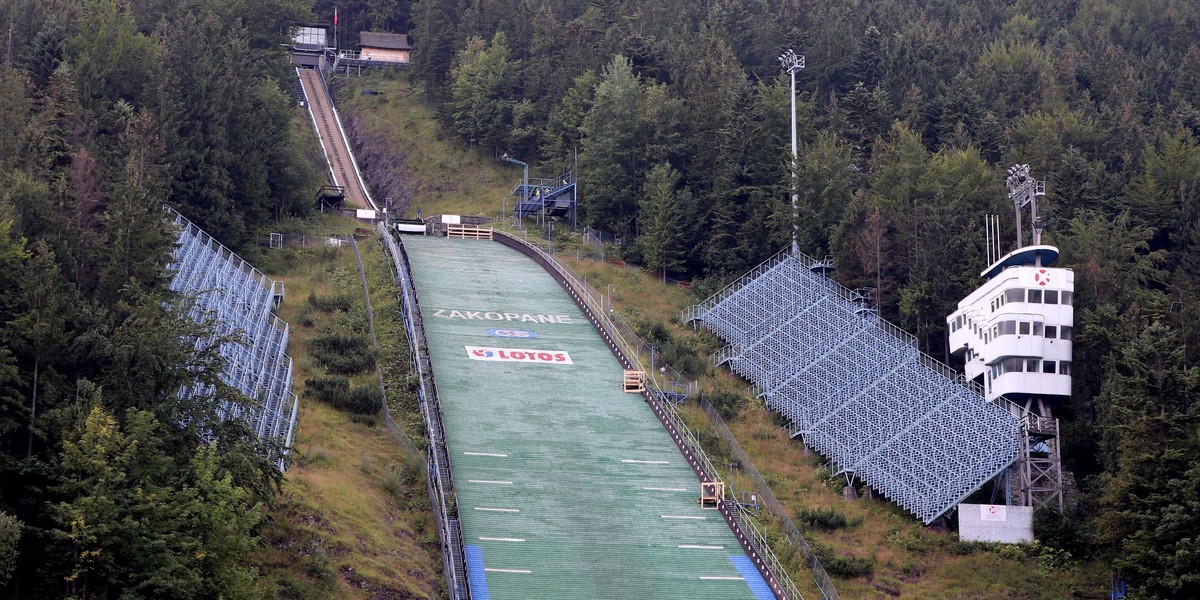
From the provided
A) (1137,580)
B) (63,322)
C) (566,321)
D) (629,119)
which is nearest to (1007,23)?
(629,119)

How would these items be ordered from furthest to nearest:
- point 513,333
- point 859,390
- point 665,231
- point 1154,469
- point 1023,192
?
A: 1. point 665,231
2. point 513,333
3. point 859,390
4. point 1023,192
5. point 1154,469

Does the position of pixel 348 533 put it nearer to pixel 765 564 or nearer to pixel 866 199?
pixel 765 564

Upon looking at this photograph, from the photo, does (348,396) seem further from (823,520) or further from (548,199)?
(548,199)

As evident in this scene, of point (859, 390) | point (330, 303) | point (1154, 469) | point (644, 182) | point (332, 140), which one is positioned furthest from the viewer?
point (332, 140)

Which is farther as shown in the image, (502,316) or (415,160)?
(415,160)

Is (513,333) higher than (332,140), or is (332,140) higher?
(332,140)

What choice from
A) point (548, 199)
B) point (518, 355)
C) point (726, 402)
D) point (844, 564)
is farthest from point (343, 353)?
point (548, 199)
